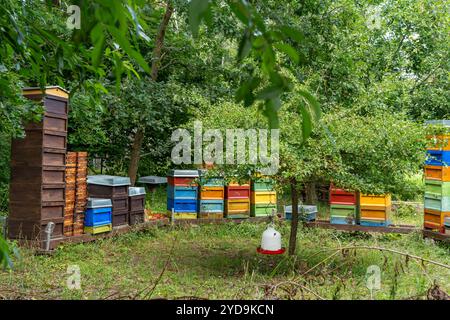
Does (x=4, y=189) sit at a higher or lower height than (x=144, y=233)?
higher

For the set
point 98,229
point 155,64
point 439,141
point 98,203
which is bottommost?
point 98,229

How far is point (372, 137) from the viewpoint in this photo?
17.7 feet

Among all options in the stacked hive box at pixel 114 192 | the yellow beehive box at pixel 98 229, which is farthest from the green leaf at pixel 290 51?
the stacked hive box at pixel 114 192

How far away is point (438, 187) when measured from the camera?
7.02 metres

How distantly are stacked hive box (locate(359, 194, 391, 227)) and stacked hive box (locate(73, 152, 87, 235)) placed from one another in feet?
14.7

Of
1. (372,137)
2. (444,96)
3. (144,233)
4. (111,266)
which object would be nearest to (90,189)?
(144,233)

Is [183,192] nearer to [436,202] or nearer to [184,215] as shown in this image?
[184,215]

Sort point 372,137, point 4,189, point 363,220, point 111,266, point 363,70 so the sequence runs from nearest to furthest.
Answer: point 372,137 → point 111,266 → point 363,220 → point 4,189 → point 363,70

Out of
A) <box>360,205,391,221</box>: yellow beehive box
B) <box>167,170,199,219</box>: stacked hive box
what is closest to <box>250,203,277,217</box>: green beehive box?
A: <box>167,170,199,219</box>: stacked hive box

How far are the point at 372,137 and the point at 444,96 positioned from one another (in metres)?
6.10

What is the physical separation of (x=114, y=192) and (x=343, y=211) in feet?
12.8

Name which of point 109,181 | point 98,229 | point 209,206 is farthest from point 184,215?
point 98,229

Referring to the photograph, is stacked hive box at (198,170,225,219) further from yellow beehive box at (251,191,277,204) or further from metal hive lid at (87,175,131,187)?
metal hive lid at (87,175,131,187)

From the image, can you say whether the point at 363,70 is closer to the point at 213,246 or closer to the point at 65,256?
the point at 213,246
